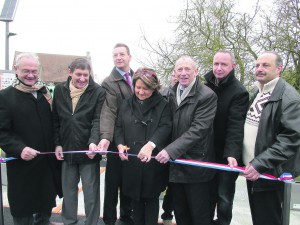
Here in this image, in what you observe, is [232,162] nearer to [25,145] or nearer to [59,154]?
[59,154]

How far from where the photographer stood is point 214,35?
42.6ft

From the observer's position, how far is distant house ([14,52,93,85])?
2553 centimetres

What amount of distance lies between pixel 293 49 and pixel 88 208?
10131 millimetres

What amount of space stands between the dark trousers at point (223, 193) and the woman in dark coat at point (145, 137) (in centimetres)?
78

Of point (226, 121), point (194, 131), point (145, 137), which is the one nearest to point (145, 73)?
point (145, 137)

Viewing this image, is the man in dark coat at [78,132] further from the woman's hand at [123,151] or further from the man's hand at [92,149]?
the woman's hand at [123,151]

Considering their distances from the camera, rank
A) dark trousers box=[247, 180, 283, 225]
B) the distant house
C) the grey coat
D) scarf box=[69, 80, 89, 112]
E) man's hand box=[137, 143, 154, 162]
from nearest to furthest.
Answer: the grey coat < dark trousers box=[247, 180, 283, 225] < man's hand box=[137, 143, 154, 162] < scarf box=[69, 80, 89, 112] < the distant house

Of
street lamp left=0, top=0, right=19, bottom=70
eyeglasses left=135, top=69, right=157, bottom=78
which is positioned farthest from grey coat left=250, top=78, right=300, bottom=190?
street lamp left=0, top=0, right=19, bottom=70

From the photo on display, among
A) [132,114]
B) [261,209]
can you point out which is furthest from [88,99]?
[261,209]

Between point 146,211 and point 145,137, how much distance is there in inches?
35.1

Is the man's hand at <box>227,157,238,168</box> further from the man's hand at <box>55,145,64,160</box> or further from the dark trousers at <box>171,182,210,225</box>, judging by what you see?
the man's hand at <box>55,145,64,160</box>

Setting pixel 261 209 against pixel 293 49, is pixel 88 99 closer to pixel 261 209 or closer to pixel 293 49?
pixel 261 209

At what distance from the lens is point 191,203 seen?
10.5 ft

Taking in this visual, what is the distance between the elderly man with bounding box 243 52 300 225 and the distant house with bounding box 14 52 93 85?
77.1 ft
